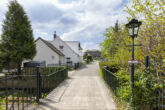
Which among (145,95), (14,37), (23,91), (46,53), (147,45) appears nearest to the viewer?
(145,95)

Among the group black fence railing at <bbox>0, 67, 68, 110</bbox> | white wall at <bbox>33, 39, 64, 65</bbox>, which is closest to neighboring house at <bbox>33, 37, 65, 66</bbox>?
white wall at <bbox>33, 39, 64, 65</bbox>

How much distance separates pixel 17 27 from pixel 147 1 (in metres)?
12.1

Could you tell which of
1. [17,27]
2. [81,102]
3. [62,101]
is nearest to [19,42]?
[17,27]

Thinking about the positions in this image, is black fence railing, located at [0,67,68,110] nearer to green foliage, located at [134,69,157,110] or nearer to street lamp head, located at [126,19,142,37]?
green foliage, located at [134,69,157,110]

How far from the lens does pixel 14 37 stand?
1038 centimetres

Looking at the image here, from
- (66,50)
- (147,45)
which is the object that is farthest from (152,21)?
(66,50)

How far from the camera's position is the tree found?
398 inches

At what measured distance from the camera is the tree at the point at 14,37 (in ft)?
33.2

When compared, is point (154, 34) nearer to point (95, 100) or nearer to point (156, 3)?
point (156, 3)

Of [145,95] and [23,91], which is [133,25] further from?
[23,91]

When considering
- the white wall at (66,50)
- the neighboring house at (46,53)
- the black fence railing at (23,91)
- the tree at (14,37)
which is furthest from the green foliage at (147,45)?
the white wall at (66,50)

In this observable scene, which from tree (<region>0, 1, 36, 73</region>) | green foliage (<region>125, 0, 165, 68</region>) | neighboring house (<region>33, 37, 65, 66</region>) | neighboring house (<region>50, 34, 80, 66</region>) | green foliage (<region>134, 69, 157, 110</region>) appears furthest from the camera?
neighboring house (<region>50, 34, 80, 66</region>)

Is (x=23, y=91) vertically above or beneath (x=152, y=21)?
beneath

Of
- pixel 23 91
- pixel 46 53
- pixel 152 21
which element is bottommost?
pixel 23 91
